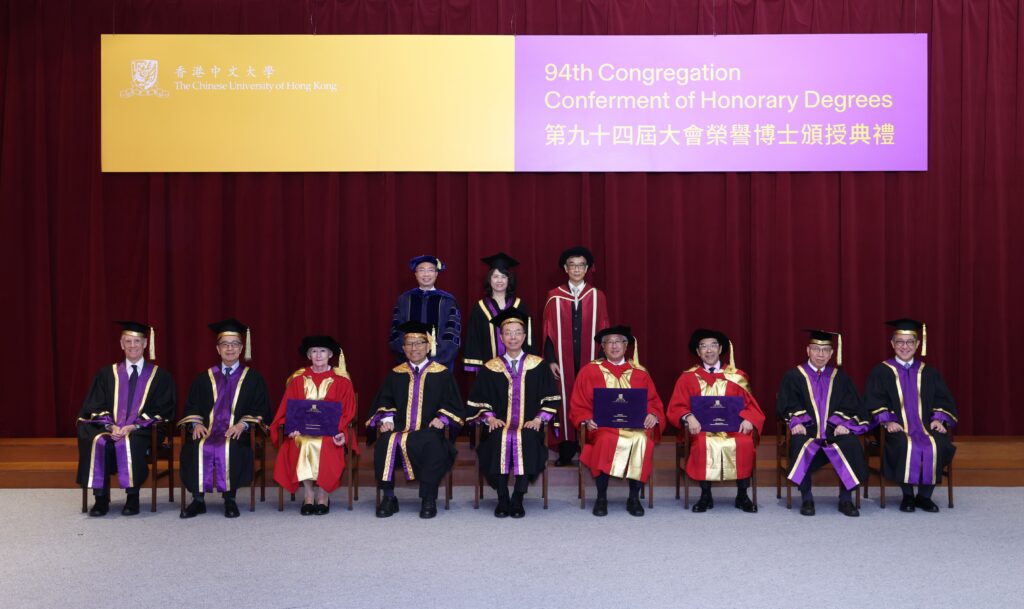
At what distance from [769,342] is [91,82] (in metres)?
5.87

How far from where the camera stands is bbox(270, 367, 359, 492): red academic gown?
5.33 metres

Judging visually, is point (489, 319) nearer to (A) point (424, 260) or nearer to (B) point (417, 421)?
(A) point (424, 260)

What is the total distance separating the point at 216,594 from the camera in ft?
12.5

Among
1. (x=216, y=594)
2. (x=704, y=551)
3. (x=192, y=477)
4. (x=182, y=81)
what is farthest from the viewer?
(x=182, y=81)

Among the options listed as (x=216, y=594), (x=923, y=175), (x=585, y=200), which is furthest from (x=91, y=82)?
(x=923, y=175)

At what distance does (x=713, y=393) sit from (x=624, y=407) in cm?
64

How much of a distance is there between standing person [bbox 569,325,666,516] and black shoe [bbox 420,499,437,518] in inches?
38.5

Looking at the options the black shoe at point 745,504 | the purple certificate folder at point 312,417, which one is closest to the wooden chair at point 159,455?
the purple certificate folder at point 312,417

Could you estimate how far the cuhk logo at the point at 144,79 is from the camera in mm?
6730

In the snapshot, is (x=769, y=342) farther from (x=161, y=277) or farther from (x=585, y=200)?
(x=161, y=277)

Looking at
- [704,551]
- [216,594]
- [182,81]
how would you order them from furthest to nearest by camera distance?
[182,81]
[704,551]
[216,594]

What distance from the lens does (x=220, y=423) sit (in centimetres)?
555

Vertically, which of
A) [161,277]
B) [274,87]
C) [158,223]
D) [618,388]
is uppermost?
[274,87]

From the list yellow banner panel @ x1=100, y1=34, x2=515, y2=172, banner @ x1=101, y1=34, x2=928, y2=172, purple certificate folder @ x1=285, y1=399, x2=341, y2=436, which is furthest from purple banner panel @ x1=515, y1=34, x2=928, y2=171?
purple certificate folder @ x1=285, y1=399, x2=341, y2=436
